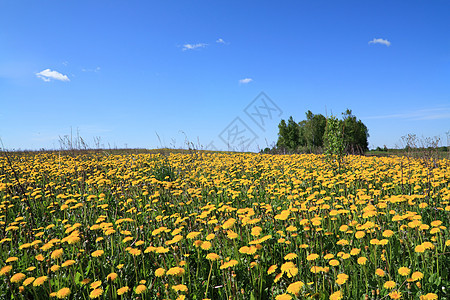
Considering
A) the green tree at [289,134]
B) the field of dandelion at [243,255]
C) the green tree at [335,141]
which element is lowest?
the field of dandelion at [243,255]

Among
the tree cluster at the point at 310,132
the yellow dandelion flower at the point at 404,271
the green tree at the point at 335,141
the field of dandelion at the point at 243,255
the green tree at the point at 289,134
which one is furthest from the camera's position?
the green tree at the point at 289,134

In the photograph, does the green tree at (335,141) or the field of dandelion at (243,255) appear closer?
the field of dandelion at (243,255)

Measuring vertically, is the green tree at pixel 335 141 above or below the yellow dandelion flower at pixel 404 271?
above

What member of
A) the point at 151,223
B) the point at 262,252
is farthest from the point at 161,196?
the point at 262,252

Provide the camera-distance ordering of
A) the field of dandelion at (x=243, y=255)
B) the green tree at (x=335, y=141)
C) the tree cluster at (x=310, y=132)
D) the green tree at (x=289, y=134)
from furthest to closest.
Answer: the green tree at (x=289, y=134) → the tree cluster at (x=310, y=132) → the green tree at (x=335, y=141) → the field of dandelion at (x=243, y=255)

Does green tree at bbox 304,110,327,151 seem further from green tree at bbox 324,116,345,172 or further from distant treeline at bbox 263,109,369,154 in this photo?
green tree at bbox 324,116,345,172

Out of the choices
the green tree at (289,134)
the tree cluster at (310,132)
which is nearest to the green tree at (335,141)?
the tree cluster at (310,132)

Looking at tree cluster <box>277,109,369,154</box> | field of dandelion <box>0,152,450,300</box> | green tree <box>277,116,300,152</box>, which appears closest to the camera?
field of dandelion <box>0,152,450,300</box>

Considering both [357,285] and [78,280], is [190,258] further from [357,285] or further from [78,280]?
[357,285]

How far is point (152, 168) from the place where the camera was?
9266 millimetres

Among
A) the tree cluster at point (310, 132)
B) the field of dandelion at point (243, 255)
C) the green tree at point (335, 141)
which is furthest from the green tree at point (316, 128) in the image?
the field of dandelion at point (243, 255)

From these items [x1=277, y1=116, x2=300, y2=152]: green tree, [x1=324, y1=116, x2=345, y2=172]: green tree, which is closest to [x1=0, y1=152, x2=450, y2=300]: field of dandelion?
[x1=324, y1=116, x2=345, y2=172]: green tree

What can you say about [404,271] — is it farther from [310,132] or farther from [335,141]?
[310,132]

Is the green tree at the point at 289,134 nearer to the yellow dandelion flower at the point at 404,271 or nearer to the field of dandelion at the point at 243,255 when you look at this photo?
the field of dandelion at the point at 243,255
